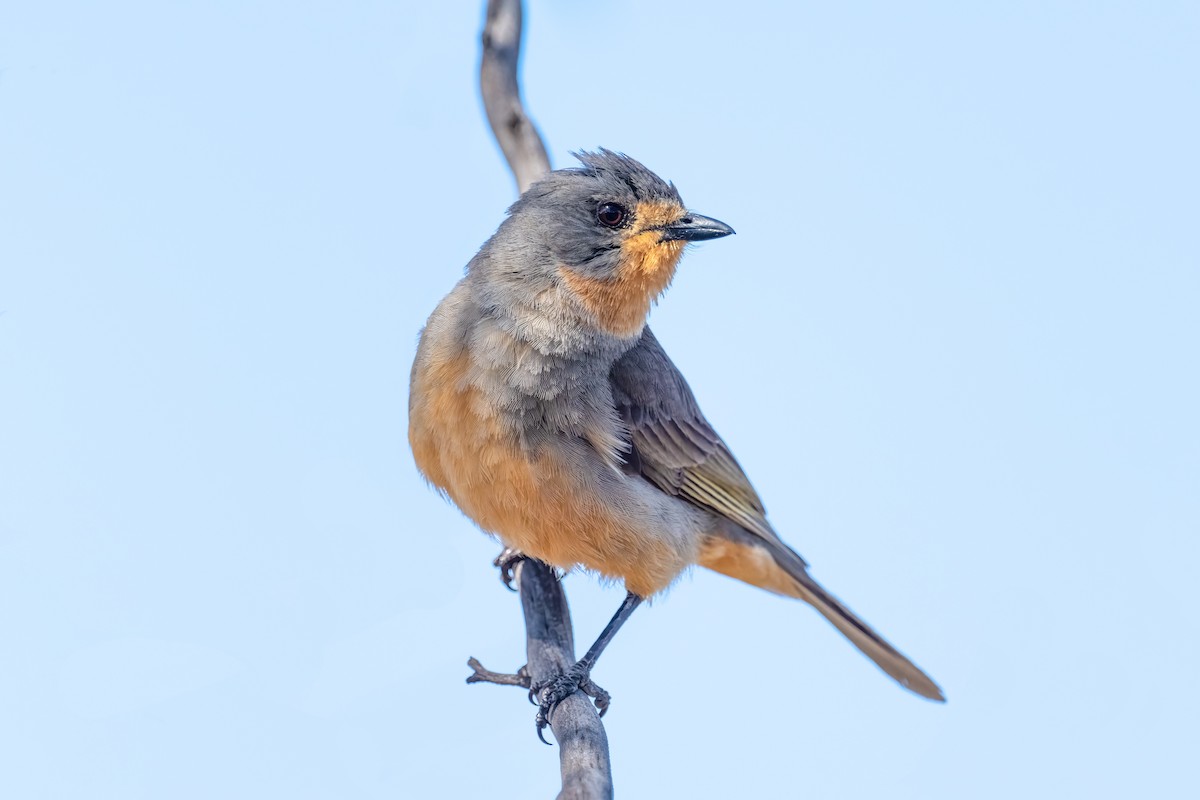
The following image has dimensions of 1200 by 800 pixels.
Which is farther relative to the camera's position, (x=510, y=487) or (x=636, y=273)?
(x=636, y=273)

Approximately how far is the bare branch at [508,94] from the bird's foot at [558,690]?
8.24 ft

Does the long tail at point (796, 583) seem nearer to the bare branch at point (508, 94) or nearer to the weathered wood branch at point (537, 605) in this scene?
the weathered wood branch at point (537, 605)

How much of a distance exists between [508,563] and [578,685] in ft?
4.08

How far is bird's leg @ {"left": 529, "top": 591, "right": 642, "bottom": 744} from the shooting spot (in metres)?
4.69

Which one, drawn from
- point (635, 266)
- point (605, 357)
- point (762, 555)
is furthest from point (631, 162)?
point (762, 555)

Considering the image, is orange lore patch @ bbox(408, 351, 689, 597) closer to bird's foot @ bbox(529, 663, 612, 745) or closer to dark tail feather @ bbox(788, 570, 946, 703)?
bird's foot @ bbox(529, 663, 612, 745)

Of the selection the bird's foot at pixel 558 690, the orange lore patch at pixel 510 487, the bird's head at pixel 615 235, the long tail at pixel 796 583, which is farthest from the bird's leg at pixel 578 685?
the bird's head at pixel 615 235

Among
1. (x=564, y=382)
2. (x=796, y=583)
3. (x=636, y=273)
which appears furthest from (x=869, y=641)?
(x=636, y=273)

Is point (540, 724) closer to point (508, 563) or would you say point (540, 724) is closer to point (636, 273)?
point (508, 563)

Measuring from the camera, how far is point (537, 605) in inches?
209

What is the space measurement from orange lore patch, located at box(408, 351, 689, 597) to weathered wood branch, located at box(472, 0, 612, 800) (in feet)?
1.22

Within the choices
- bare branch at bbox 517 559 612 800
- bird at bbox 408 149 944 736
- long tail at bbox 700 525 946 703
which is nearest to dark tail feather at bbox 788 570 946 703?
long tail at bbox 700 525 946 703

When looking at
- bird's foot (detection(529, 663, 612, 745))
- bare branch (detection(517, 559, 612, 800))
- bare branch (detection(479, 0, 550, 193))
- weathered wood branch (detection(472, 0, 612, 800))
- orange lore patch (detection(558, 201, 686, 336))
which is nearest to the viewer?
bare branch (detection(517, 559, 612, 800))

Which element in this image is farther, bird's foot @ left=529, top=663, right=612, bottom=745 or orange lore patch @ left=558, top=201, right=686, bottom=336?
orange lore patch @ left=558, top=201, right=686, bottom=336
